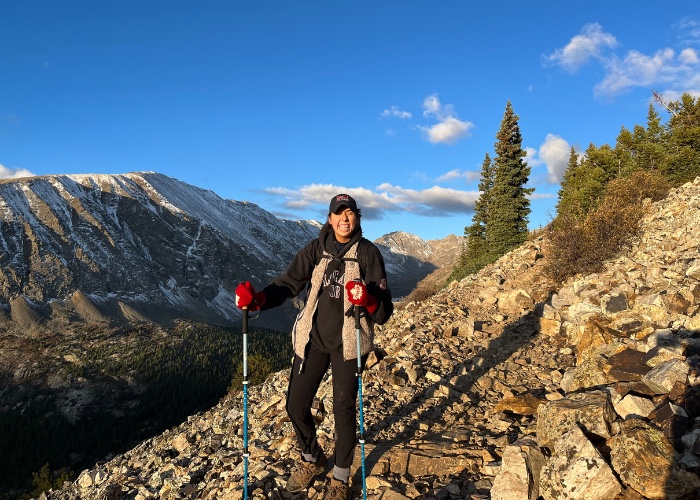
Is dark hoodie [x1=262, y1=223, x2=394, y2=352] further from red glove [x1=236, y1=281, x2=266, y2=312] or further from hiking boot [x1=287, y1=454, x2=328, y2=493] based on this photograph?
hiking boot [x1=287, y1=454, x2=328, y2=493]

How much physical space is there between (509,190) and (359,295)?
29.7 m

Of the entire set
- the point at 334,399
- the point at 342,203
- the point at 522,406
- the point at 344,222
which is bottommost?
the point at 522,406

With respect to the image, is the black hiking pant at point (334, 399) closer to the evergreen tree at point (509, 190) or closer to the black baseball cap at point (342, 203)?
the black baseball cap at point (342, 203)

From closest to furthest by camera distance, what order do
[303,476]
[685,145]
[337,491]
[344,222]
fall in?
[337,491], [344,222], [303,476], [685,145]

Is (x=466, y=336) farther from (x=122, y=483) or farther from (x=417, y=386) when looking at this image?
(x=122, y=483)

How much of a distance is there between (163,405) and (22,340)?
96552mm

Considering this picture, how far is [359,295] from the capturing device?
4.27 metres

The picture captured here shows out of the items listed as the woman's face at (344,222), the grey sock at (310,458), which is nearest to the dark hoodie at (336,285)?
the woman's face at (344,222)

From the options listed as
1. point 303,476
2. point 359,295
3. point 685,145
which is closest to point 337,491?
point 303,476

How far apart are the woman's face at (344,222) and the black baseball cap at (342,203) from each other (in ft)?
0.15

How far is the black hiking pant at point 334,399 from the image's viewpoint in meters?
4.68

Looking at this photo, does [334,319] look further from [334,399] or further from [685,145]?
[685,145]

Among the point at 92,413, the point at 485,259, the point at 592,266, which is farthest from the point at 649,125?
the point at 92,413

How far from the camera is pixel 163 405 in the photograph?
4872 inches
